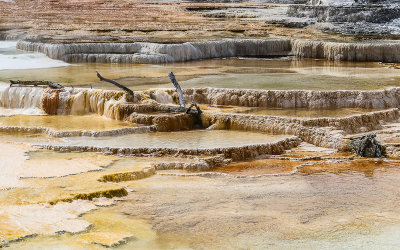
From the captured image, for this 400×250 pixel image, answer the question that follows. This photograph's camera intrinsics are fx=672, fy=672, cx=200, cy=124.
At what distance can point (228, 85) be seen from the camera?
1405 cm

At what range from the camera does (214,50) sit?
67.7 ft

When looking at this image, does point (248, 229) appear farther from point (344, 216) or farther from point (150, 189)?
point (150, 189)

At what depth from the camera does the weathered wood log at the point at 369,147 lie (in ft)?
33.7

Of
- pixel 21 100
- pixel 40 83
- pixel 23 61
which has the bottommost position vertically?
pixel 21 100

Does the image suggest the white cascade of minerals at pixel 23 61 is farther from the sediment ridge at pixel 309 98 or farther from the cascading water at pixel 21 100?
the sediment ridge at pixel 309 98

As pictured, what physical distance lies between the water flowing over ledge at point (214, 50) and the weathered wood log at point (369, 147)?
9497mm

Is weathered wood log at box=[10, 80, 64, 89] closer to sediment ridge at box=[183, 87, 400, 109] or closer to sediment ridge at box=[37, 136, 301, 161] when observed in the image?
sediment ridge at box=[183, 87, 400, 109]

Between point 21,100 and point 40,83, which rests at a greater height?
point 40,83

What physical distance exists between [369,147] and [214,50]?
10.9 m

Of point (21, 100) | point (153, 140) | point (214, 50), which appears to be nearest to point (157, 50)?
point (214, 50)

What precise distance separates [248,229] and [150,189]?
1806mm

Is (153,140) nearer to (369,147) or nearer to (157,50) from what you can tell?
(369,147)

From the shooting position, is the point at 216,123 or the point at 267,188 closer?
the point at 267,188

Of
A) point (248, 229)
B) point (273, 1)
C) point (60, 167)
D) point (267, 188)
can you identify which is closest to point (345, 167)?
point (267, 188)
